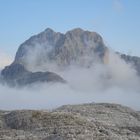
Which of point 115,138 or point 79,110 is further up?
point 79,110

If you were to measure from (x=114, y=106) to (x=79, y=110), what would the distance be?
15.6m

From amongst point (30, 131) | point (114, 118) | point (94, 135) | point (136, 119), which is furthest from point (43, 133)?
point (136, 119)

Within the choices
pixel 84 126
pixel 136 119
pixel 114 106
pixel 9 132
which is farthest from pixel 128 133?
pixel 114 106

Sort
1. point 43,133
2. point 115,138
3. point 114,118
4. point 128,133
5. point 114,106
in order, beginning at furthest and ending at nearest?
point 114,106
point 114,118
point 128,133
point 43,133
point 115,138

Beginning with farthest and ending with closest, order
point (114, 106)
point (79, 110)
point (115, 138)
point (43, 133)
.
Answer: point (114, 106) < point (79, 110) < point (43, 133) < point (115, 138)

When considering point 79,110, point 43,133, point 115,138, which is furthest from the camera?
point 79,110

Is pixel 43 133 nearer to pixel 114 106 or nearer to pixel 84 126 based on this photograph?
pixel 84 126

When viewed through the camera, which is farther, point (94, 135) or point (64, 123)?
point (64, 123)

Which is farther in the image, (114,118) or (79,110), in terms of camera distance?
(79,110)

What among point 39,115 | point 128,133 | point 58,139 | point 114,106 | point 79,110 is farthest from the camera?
point 114,106

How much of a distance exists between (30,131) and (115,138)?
16.6 meters

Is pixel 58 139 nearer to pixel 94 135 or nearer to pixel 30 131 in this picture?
pixel 94 135

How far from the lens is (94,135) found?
217ft

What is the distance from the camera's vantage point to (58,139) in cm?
6228
